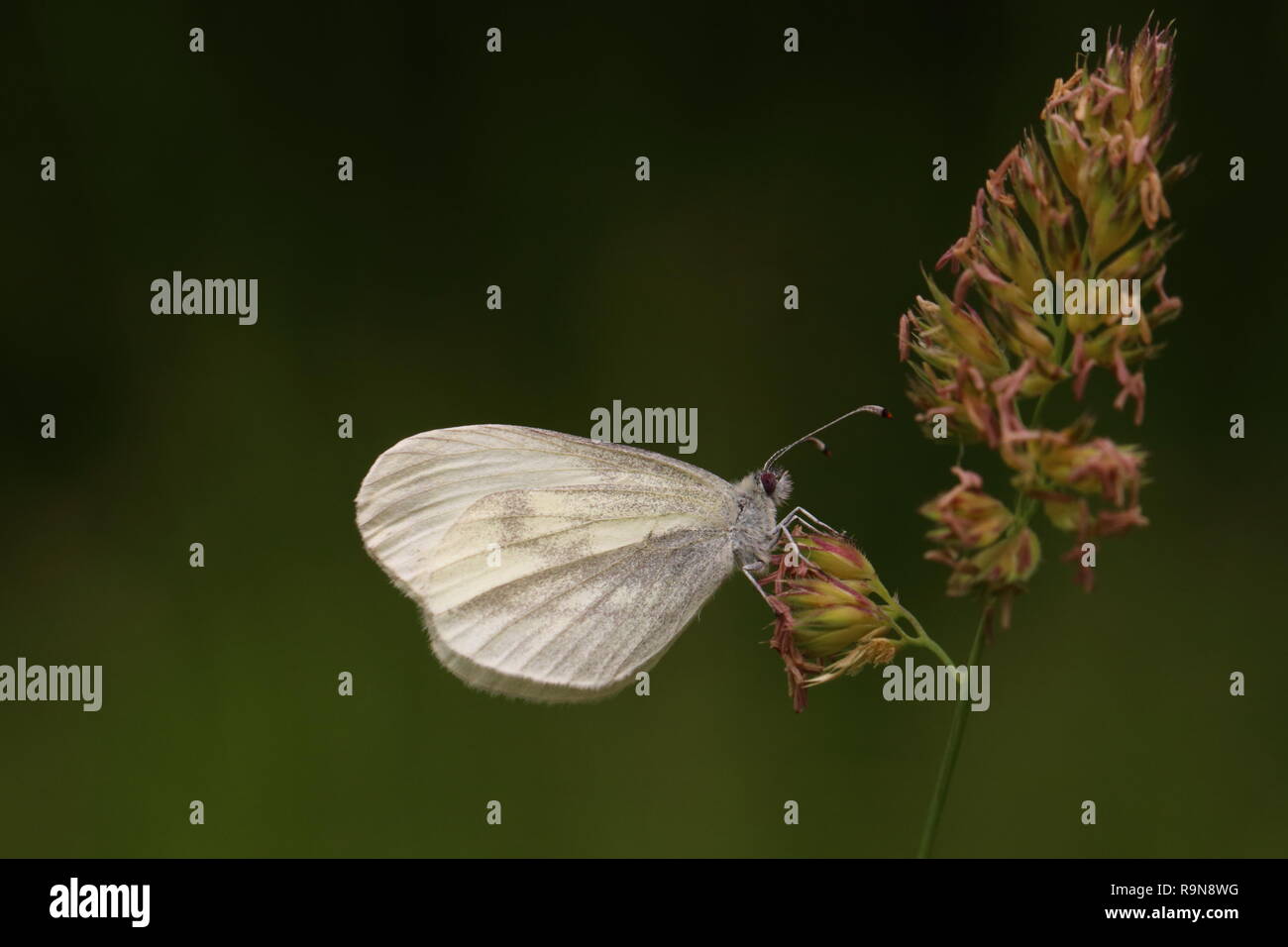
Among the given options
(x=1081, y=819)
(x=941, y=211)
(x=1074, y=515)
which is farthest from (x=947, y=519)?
(x=941, y=211)

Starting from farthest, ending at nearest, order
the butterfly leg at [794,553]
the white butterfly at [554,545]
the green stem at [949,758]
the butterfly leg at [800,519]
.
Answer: the white butterfly at [554,545] → the butterfly leg at [800,519] → the butterfly leg at [794,553] → the green stem at [949,758]

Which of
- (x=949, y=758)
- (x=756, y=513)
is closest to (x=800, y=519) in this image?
(x=756, y=513)

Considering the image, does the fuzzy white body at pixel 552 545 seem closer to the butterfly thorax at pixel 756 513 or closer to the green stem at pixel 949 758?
the butterfly thorax at pixel 756 513

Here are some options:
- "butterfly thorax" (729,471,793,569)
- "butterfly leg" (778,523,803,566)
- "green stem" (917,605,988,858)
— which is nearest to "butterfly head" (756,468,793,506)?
"butterfly thorax" (729,471,793,569)

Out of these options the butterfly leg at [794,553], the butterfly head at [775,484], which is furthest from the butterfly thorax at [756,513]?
the butterfly leg at [794,553]

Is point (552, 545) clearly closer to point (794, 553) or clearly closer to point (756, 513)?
point (756, 513)

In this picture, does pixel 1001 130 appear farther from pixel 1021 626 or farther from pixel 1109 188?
pixel 1109 188

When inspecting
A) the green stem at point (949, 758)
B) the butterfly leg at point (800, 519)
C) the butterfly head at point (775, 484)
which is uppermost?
the butterfly head at point (775, 484)

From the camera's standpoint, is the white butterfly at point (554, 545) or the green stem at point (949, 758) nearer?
the green stem at point (949, 758)
